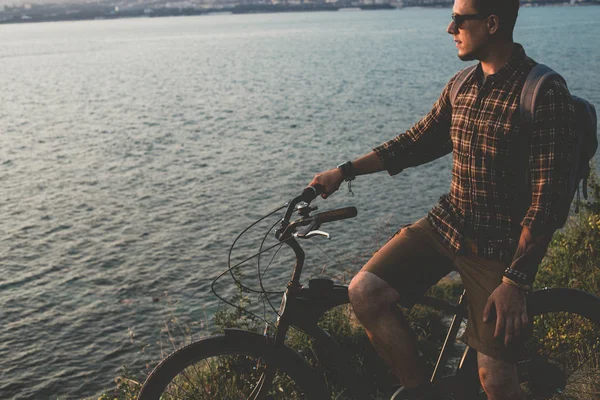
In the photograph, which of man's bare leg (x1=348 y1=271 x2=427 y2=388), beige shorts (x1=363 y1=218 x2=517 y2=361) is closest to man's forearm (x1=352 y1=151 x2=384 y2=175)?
beige shorts (x1=363 y1=218 x2=517 y2=361)

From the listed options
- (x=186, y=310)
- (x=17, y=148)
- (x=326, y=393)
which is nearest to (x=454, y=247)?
(x=326, y=393)

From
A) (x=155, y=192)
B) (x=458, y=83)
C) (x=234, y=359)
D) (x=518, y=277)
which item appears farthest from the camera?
(x=155, y=192)

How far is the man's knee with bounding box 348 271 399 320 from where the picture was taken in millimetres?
3783

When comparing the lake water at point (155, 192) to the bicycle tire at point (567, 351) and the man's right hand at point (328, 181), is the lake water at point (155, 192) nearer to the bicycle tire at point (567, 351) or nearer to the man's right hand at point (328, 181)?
the bicycle tire at point (567, 351)

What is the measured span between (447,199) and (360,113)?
31376mm

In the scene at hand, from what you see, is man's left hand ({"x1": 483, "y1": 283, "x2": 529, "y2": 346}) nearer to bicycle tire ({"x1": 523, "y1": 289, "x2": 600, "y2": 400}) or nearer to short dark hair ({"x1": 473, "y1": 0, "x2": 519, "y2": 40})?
bicycle tire ({"x1": 523, "y1": 289, "x2": 600, "y2": 400})

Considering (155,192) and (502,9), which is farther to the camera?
(155,192)

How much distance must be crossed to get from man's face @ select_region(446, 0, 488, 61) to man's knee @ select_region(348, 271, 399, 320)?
1.40 m

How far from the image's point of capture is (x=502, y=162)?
143 inches

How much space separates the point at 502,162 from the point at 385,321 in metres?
1.11

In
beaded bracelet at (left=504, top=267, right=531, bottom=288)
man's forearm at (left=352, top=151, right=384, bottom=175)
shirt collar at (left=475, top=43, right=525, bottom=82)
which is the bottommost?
beaded bracelet at (left=504, top=267, right=531, bottom=288)

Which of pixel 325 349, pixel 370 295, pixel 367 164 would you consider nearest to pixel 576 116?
pixel 367 164

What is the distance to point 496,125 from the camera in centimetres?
359

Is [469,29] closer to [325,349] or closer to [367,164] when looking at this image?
[367,164]
